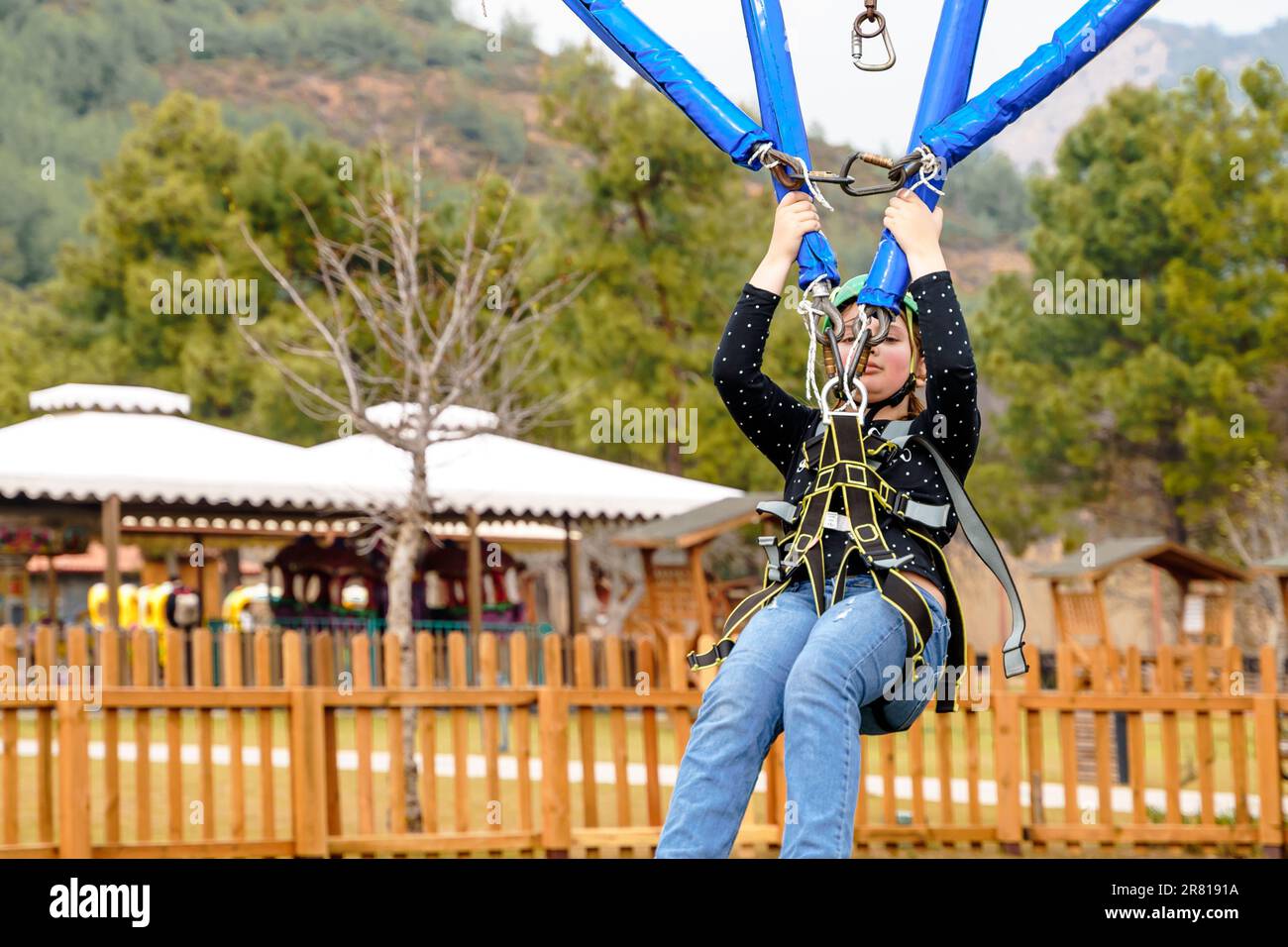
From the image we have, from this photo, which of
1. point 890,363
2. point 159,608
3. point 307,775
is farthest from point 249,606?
point 890,363

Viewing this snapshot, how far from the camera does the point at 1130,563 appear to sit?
703 inches

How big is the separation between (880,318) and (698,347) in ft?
75.7

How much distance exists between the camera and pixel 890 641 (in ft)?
9.47

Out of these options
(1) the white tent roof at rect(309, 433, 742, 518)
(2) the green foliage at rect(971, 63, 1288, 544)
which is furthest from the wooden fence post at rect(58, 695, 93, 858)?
(2) the green foliage at rect(971, 63, 1288, 544)

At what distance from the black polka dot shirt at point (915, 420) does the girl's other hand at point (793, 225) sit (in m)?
0.17

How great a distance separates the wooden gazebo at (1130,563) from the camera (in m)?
16.6

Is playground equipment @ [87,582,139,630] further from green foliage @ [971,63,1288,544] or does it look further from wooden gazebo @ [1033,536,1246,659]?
green foliage @ [971,63,1288,544]

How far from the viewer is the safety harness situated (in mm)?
2965

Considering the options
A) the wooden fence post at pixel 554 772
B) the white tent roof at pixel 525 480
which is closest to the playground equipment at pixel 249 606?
the white tent roof at pixel 525 480

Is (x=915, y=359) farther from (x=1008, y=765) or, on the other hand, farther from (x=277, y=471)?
(x=277, y=471)

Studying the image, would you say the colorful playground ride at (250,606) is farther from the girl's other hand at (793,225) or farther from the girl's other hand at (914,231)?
the girl's other hand at (914,231)

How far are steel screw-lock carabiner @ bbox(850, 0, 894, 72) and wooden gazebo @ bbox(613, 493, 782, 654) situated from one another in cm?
1188

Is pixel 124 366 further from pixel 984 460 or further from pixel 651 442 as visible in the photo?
pixel 984 460
